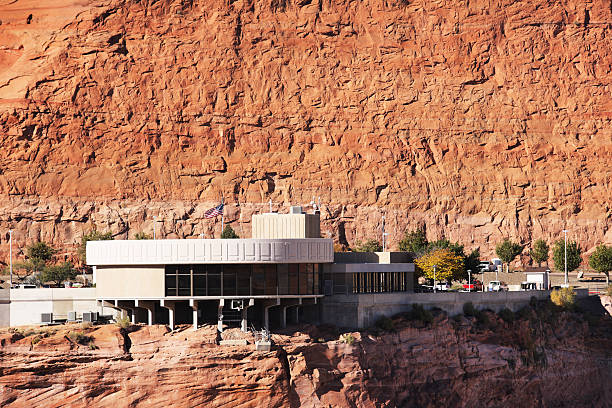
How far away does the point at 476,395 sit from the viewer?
2547 inches

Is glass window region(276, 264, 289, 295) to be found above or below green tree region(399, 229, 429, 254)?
below

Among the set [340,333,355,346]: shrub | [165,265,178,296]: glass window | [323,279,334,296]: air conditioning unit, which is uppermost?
[165,265,178,296]: glass window

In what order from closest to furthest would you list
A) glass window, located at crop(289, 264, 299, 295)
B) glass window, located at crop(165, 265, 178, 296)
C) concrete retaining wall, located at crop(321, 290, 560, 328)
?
glass window, located at crop(165, 265, 178, 296) < glass window, located at crop(289, 264, 299, 295) < concrete retaining wall, located at crop(321, 290, 560, 328)

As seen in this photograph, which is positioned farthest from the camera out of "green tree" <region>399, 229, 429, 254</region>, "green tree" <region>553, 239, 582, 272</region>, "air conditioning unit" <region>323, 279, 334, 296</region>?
"green tree" <region>553, 239, 582, 272</region>

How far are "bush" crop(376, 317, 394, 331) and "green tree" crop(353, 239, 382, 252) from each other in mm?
65829

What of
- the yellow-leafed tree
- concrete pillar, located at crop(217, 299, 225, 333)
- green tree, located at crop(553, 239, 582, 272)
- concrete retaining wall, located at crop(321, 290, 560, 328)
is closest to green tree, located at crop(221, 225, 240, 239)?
green tree, located at crop(553, 239, 582, 272)

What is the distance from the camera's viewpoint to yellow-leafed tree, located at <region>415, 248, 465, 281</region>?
86669 mm

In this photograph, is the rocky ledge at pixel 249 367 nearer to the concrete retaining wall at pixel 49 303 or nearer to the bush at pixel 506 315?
the bush at pixel 506 315

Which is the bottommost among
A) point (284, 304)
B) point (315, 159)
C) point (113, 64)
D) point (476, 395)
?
point (476, 395)

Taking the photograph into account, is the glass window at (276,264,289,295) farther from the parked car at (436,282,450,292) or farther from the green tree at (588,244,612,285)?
the green tree at (588,244,612,285)

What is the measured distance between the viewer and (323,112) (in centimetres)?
14738

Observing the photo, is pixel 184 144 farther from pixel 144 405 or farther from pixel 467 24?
pixel 144 405

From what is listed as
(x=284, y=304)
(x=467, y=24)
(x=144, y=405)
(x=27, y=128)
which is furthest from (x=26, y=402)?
(x=467, y=24)

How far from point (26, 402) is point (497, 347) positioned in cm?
2686
